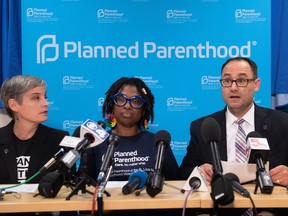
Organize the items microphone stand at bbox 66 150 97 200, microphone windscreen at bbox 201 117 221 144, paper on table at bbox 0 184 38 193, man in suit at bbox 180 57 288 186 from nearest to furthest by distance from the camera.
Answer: microphone windscreen at bbox 201 117 221 144
microphone stand at bbox 66 150 97 200
paper on table at bbox 0 184 38 193
man in suit at bbox 180 57 288 186

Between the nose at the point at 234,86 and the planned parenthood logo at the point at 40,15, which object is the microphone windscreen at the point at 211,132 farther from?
the planned parenthood logo at the point at 40,15

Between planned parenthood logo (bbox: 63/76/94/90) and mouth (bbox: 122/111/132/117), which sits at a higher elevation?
planned parenthood logo (bbox: 63/76/94/90)

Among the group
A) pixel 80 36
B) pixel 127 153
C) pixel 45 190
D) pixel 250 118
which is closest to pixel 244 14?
pixel 250 118

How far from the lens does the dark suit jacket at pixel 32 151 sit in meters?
2.96

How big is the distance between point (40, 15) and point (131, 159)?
5.84 feet

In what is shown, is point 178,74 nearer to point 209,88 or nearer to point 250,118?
point 209,88

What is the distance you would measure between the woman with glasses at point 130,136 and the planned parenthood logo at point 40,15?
109 cm

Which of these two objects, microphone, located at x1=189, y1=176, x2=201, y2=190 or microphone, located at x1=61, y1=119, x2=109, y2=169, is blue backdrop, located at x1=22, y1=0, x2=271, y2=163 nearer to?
microphone, located at x1=189, y1=176, x2=201, y2=190

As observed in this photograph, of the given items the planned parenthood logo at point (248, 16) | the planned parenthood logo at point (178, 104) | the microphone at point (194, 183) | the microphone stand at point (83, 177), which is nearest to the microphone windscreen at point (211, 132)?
the microphone at point (194, 183)

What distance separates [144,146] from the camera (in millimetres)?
3295

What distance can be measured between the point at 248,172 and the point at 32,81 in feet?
5.92

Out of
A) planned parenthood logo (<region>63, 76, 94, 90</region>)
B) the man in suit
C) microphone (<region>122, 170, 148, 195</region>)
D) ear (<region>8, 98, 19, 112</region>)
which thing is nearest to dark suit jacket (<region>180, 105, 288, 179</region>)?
the man in suit

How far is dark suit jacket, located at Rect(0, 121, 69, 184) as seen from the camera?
117 inches

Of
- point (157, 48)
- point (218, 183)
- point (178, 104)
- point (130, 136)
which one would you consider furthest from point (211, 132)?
point (157, 48)
